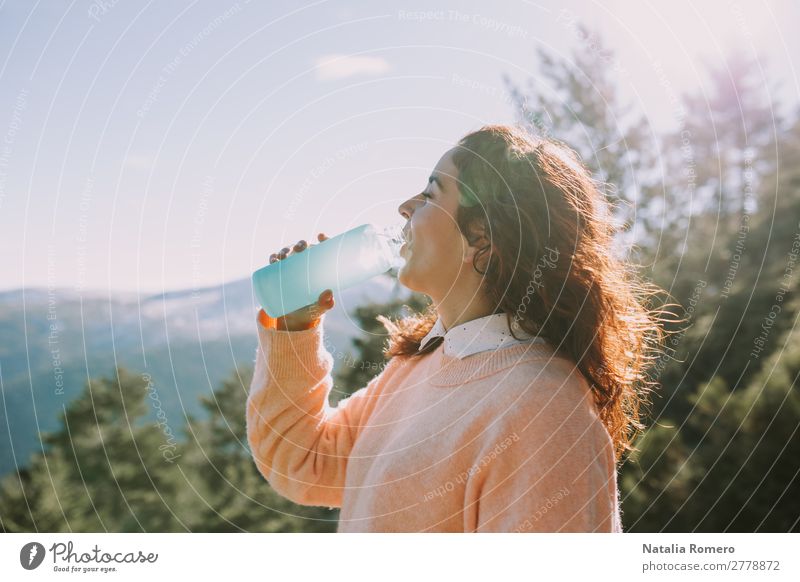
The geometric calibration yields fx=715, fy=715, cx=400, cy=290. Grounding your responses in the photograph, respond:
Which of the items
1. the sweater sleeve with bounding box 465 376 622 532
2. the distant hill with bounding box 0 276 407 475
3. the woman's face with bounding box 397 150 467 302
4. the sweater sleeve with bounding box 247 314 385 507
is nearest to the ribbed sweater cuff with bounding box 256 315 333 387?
the sweater sleeve with bounding box 247 314 385 507

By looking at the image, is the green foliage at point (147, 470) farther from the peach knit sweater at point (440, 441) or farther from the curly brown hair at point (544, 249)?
the curly brown hair at point (544, 249)

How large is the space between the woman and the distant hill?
0.81ft

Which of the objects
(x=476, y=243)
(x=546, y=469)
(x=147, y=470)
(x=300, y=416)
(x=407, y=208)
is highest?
(x=407, y=208)

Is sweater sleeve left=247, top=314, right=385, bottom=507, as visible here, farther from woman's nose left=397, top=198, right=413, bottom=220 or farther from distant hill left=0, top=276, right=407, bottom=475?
woman's nose left=397, top=198, right=413, bottom=220

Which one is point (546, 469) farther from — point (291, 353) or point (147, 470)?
point (147, 470)

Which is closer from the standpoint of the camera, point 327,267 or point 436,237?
point 436,237

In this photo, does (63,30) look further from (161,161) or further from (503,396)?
(503,396)

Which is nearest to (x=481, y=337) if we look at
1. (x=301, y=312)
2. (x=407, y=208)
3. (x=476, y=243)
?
(x=476, y=243)

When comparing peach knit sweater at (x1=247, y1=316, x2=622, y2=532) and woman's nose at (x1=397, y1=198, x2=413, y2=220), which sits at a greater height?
woman's nose at (x1=397, y1=198, x2=413, y2=220)

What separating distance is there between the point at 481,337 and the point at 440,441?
245 millimetres

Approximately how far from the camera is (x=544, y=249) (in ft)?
4.89

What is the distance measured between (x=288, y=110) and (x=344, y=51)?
0.82 ft

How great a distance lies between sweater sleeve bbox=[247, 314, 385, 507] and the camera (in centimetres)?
165
